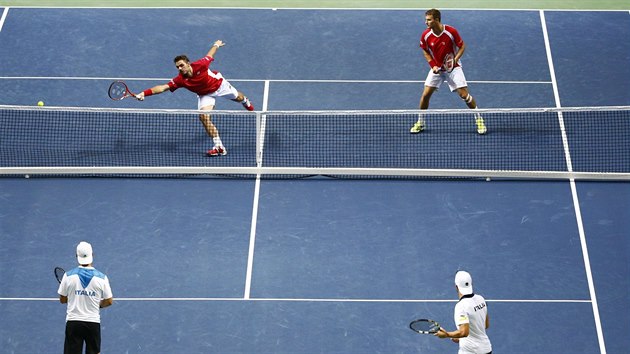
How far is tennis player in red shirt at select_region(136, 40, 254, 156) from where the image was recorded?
16.4 m

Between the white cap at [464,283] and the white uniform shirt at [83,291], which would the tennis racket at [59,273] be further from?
the white cap at [464,283]

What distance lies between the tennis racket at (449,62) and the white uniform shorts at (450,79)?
0.11m

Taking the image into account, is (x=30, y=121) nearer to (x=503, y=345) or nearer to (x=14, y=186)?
(x=14, y=186)

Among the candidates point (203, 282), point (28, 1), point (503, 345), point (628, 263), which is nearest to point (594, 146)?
point (628, 263)

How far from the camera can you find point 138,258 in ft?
48.3

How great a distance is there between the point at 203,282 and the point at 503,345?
3548 millimetres

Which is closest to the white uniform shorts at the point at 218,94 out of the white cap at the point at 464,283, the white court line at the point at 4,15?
the white court line at the point at 4,15

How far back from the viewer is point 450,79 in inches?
663

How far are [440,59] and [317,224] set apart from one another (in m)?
3.09

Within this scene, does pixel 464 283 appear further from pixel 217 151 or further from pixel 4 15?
pixel 4 15

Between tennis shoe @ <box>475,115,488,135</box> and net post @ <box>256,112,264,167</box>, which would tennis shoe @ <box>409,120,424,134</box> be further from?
net post @ <box>256,112,264,167</box>

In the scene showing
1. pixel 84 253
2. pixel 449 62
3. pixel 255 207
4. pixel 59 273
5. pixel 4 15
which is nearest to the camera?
pixel 84 253

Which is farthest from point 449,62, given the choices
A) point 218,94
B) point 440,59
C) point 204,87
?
point 204,87

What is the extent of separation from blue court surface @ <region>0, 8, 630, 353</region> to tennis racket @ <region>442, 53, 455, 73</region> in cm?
110
